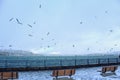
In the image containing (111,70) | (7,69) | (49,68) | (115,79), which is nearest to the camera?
(115,79)

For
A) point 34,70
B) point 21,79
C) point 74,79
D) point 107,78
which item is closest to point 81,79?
point 74,79

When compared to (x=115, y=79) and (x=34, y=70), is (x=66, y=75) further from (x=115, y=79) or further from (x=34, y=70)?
(x=34, y=70)

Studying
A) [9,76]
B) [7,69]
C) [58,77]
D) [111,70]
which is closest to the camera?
[9,76]

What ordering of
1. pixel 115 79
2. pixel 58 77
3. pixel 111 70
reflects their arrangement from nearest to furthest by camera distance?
pixel 115 79
pixel 58 77
pixel 111 70

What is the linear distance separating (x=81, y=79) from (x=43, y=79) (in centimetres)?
273

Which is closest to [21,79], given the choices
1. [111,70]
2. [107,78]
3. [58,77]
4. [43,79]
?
[43,79]

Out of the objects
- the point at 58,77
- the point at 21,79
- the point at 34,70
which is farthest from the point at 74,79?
the point at 34,70

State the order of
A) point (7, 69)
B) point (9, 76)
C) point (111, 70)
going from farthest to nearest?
point (7, 69) → point (111, 70) → point (9, 76)

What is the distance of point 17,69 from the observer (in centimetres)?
2780

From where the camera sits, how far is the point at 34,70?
1115 inches

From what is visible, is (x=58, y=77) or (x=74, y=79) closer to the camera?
(x=74, y=79)

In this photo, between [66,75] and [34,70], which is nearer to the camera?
[66,75]

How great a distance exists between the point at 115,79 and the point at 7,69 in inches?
469

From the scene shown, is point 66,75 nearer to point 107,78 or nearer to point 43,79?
point 43,79
